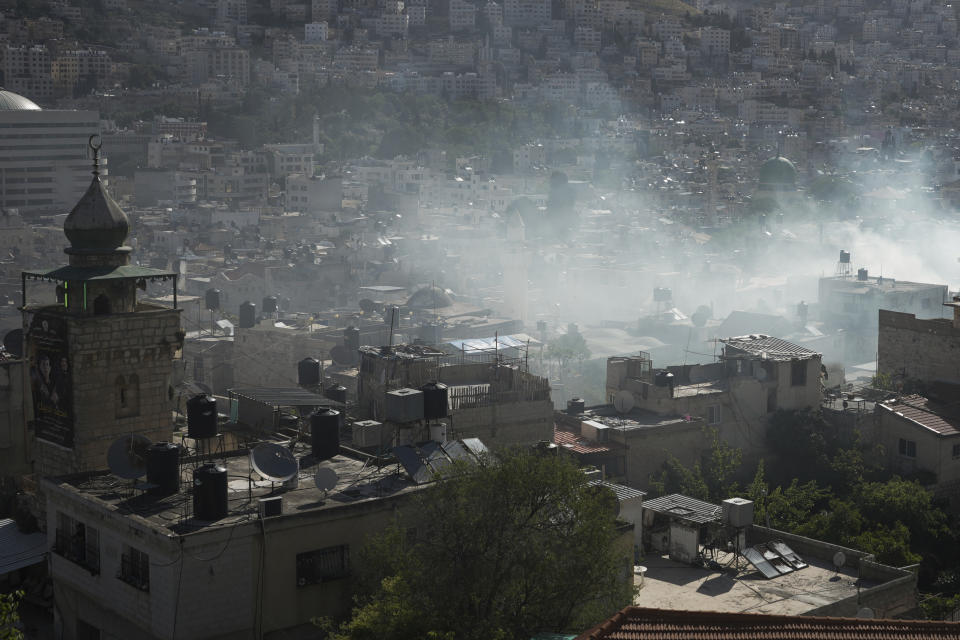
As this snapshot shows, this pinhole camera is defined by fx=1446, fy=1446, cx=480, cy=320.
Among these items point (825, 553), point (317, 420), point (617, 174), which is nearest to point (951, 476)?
point (825, 553)

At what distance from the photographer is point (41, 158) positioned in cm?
6381

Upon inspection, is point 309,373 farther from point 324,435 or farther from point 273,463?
point 273,463

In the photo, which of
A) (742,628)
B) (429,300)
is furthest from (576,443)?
(429,300)

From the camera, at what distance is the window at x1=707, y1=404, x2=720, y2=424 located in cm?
1756

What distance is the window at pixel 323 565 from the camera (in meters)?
9.70

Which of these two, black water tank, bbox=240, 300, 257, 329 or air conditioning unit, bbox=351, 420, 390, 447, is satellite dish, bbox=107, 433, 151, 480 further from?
black water tank, bbox=240, 300, 257, 329

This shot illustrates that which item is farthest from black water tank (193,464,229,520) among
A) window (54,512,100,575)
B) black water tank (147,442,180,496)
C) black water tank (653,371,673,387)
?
black water tank (653,371,673,387)

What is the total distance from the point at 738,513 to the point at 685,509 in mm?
621

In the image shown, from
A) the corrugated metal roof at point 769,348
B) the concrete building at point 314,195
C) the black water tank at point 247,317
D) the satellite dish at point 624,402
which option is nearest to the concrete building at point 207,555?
the satellite dish at point 624,402

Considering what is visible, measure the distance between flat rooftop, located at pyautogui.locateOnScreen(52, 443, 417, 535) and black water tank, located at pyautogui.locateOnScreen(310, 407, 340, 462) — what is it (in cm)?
11

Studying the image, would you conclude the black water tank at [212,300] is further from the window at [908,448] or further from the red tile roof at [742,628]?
the red tile roof at [742,628]

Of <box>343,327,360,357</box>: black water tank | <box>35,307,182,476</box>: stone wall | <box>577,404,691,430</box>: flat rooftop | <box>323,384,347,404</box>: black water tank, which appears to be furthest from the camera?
<box>343,327,360,357</box>: black water tank

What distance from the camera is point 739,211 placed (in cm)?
6912

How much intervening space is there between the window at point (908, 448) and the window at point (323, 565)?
9.92 m
